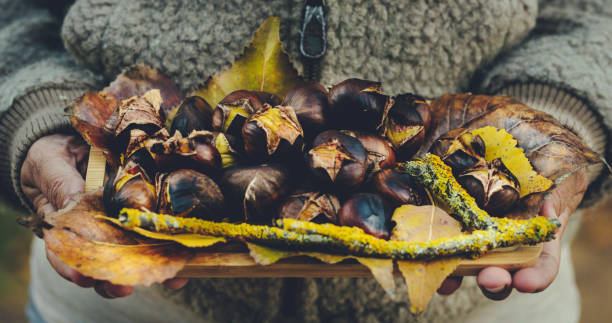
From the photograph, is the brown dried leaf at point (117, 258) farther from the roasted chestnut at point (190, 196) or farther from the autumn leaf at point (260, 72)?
the autumn leaf at point (260, 72)

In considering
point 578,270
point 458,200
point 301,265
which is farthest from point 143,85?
point 578,270

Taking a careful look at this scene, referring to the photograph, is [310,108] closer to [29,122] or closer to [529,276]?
[529,276]

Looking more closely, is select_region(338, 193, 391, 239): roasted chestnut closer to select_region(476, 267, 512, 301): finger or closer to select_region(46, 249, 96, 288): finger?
select_region(476, 267, 512, 301): finger

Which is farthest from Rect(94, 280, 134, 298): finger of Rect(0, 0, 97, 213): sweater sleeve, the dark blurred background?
the dark blurred background

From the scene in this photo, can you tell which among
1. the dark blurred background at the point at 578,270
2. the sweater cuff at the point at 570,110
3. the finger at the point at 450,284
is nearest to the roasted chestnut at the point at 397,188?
the finger at the point at 450,284

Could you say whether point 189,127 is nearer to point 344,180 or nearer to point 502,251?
point 344,180

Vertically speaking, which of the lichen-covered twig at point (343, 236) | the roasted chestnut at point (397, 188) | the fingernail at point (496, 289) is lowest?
the fingernail at point (496, 289)
